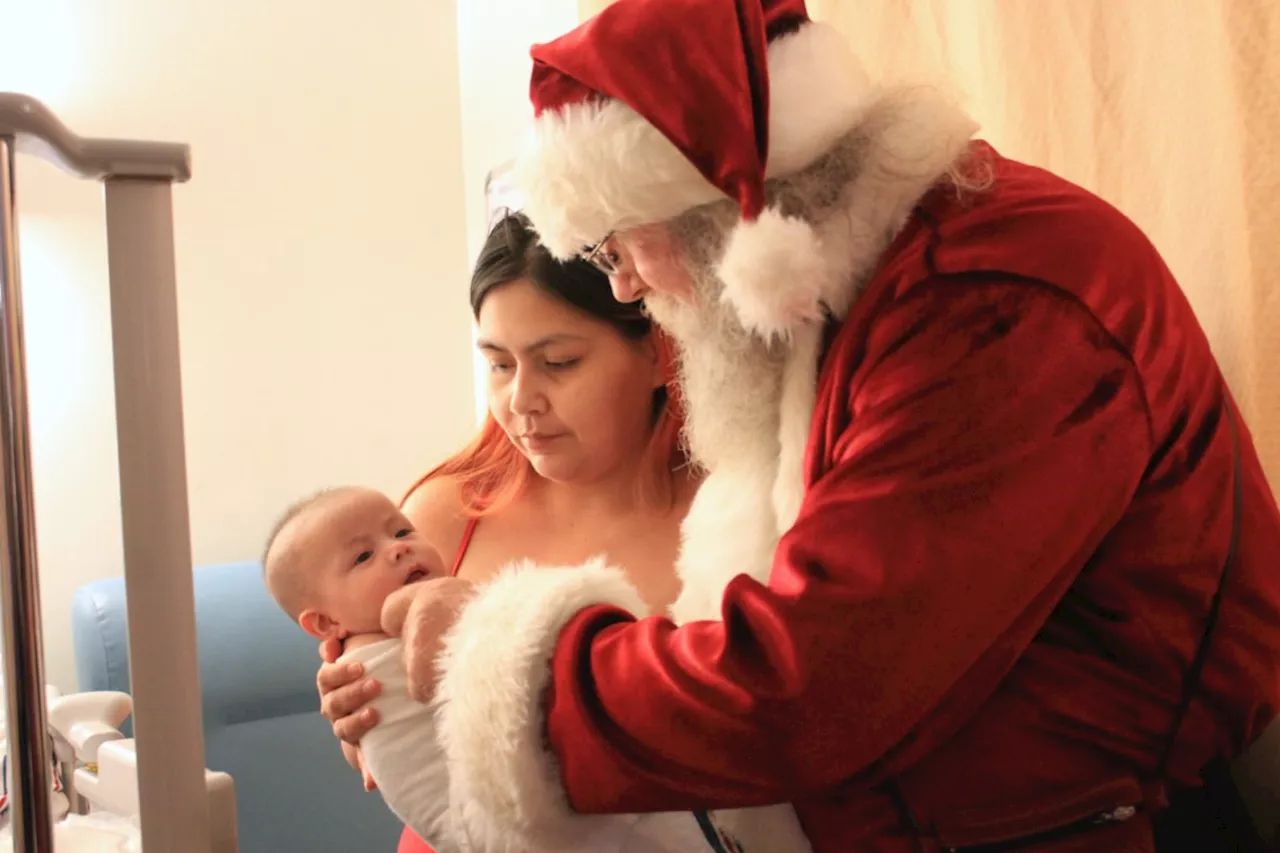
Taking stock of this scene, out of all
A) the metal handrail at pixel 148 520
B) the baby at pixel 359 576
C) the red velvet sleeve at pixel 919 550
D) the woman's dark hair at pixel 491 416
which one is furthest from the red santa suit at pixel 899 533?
the woman's dark hair at pixel 491 416

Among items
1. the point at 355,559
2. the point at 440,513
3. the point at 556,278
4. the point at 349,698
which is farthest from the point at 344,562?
the point at 556,278

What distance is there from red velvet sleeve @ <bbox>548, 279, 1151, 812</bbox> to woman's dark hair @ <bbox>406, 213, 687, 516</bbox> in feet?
2.14

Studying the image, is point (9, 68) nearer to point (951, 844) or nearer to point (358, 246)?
point (358, 246)

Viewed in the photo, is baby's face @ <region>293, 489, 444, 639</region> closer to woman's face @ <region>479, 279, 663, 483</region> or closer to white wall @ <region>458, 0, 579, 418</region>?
woman's face @ <region>479, 279, 663, 483</region>

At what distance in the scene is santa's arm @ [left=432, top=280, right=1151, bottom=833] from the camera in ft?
2.40

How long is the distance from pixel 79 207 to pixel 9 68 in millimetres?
311

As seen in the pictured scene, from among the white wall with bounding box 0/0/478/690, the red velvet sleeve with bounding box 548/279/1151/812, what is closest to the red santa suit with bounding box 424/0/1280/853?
the red velvet sleeve with bounding box 548/279/1151/812

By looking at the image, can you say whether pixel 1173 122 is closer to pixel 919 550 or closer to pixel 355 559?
pixel 919 550

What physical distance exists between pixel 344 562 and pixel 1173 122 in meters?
0.98

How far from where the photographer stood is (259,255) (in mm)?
2523

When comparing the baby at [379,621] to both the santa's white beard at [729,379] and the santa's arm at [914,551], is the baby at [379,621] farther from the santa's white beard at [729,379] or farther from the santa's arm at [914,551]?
the santa's white beard at [729,379]

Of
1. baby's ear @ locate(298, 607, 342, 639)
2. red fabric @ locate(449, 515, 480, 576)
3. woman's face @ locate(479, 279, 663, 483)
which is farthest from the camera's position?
red fabric @ locate(449, 515, 480, 576)

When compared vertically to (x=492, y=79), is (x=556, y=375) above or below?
below

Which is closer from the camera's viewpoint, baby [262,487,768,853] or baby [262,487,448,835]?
baby [262,487,768,853]
